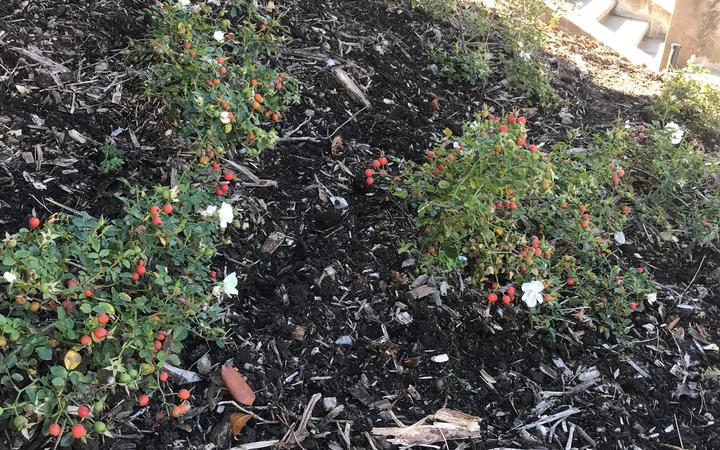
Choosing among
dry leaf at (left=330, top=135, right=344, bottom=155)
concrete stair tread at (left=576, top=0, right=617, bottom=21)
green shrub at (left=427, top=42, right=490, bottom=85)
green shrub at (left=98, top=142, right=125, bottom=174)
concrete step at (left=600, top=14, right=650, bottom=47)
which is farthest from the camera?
concrete stair tread at (left=576, top=0, right=617, bottom=21)

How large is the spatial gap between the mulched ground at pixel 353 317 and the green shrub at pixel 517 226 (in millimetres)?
134

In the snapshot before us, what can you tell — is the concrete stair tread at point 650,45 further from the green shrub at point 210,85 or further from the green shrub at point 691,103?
the green shrub at point 210,85

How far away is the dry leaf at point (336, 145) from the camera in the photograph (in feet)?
11.7

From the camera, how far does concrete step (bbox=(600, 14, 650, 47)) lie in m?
7.18

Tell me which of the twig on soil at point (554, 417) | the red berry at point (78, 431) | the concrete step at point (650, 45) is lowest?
the twig on soil at point (554, 417)

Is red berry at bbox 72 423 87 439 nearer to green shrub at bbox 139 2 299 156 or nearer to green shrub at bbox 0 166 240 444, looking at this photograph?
green shrub at bbox 0 166 240 444

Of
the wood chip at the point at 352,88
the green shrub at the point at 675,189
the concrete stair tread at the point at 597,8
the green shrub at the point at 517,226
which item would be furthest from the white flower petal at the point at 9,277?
the concrete stair tread at the point at 597,8

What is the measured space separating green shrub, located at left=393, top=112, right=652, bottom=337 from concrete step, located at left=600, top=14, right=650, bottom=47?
14.4 ft

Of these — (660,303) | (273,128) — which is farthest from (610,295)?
(273,128)

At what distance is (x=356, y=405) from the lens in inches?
98.7

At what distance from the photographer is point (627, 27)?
24.6 feet

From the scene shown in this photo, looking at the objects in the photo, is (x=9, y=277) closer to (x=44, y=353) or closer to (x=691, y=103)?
(x=44, y=353)

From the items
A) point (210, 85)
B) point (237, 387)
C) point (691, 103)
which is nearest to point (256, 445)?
point (237, 387)

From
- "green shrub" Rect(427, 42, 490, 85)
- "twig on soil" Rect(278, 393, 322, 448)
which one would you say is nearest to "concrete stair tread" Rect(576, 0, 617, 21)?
"green shrub" Rect(427, 42, 490, 85)
